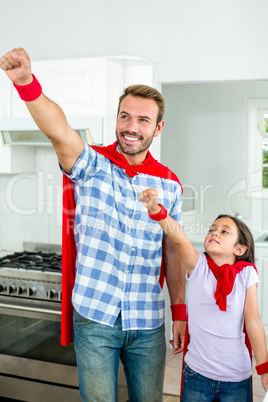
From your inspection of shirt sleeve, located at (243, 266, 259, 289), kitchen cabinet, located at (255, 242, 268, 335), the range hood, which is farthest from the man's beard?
Answer: kitchen cabinet, located at (255, 242, 268, 335)

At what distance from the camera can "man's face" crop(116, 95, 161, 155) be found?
169 centimetres

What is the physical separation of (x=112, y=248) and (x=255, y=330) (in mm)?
560

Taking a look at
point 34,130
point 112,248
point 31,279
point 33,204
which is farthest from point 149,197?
point 33,204

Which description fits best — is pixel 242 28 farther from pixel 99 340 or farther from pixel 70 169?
pixel 99 340

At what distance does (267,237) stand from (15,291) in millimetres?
2587

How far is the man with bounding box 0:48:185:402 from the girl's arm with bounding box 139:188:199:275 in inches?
5.1

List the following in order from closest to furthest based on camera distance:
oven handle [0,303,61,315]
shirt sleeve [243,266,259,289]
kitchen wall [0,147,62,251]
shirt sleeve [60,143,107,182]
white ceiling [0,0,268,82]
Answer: shirt sleeve [60,143,107,182], shirt sleeve [243,266,259,289], oven handle [0,303,61,315], white ceiling [0,0,268,82], kitchen wall [0,147,62,251]

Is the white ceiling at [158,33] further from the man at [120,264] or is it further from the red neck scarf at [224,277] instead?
the red neck scarf at [224,277]

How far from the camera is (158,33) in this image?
3.20 meters

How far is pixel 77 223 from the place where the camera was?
171 centimetres

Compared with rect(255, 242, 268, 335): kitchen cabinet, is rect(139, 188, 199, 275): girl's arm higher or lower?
higher

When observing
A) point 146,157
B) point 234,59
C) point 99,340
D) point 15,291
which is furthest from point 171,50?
point 99,340

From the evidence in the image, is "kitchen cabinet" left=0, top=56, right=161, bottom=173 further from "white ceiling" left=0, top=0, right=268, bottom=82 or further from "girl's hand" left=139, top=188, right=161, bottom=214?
"girl's hand" left=139, top=188, right=161, bottom=214

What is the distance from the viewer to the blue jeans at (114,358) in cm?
163
